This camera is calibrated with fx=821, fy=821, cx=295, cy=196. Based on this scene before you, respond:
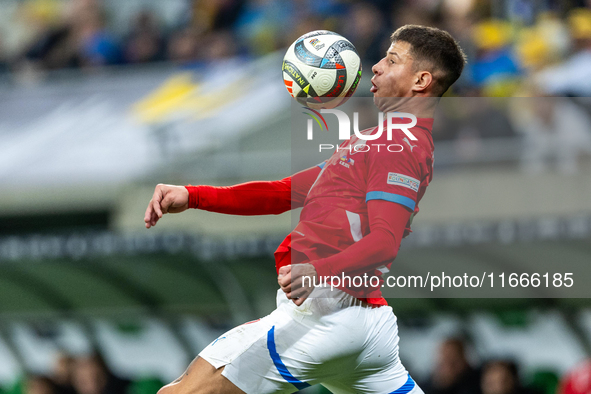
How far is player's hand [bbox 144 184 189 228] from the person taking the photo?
3492mm

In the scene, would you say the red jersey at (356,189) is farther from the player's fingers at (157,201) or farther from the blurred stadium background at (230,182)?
the blurred stadium background at (230,182)

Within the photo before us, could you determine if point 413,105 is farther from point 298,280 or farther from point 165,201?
point 165,201

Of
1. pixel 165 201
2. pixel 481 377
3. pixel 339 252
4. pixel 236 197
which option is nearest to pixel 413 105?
pixel 339 252

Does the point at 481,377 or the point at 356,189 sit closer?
the point at 356,189

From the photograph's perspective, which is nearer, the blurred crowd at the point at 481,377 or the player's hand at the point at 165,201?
the player's hand at the point at 165,201

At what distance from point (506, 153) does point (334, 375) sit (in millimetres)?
5088

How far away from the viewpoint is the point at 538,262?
777cm

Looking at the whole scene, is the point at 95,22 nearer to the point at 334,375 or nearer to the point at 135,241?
the point at 135,241

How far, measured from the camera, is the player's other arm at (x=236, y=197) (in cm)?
355

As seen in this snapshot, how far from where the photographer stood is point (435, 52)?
3529 millimetres

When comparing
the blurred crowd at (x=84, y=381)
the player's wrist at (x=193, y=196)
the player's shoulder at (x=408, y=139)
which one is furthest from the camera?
the blurred crowd at (x=84, y=381)

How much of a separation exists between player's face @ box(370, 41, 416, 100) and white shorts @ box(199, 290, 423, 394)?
91cm

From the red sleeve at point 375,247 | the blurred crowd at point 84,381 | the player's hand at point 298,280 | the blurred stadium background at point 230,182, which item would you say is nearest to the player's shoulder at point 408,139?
the red sleeve at point 375,247

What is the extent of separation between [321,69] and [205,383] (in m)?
1.46
